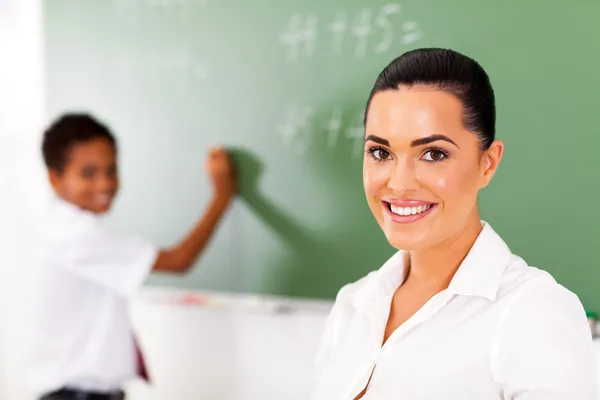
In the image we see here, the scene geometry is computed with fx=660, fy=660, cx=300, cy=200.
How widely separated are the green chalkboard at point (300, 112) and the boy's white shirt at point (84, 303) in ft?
0.56

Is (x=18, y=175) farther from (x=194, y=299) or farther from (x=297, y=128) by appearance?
(x=297, y=128)

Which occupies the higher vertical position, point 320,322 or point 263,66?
point 263,66

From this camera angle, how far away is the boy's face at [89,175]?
1.85 metres

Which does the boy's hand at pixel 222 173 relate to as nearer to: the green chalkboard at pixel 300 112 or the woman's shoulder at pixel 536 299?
the green chalkboard at pixel 300 112

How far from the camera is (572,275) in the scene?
1.25 m

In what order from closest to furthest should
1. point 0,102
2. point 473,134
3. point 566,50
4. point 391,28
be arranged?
point 473,134, point 566,50, point 391,28, point 0,102

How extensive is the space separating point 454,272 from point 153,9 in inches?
48.8

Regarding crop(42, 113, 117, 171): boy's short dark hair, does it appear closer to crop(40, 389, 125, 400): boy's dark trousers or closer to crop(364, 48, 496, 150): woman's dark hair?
crop(40, 389, 125, 400): boy's dark trousers

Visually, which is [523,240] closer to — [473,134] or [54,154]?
[473,134]

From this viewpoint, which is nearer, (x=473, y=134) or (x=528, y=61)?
(x=473, y=134)

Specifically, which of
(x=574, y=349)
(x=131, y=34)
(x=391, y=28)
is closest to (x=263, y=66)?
(x=391, y=28)

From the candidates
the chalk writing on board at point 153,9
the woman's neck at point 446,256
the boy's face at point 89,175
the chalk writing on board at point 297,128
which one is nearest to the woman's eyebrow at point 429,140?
the woman's neck at point 446,256

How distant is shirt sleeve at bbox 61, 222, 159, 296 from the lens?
181 centimetres

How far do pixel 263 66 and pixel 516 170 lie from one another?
2.27 feet
